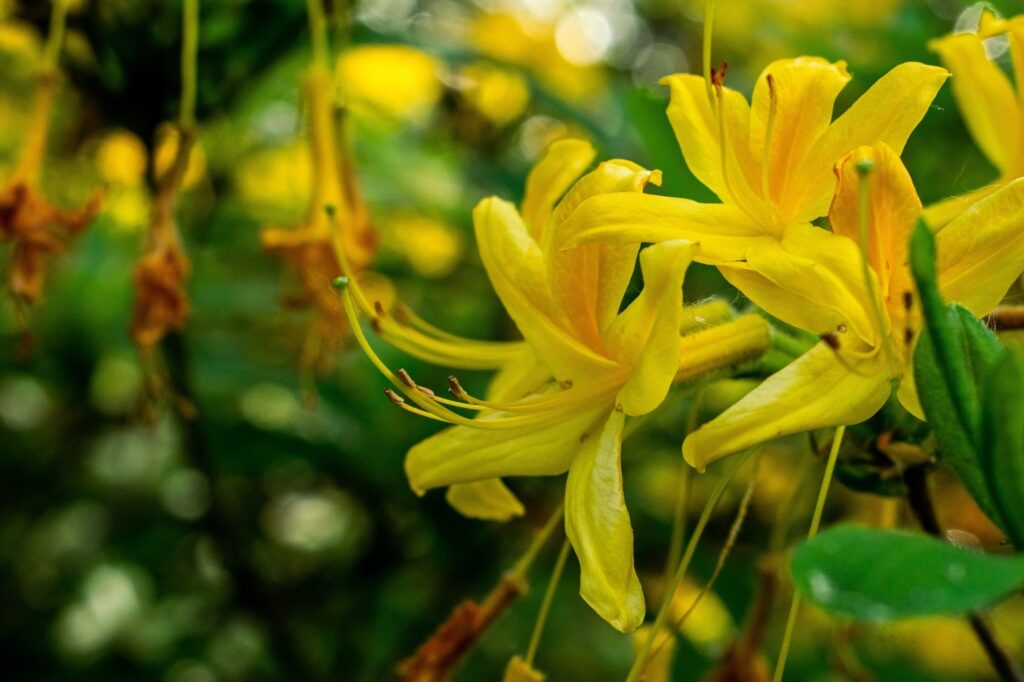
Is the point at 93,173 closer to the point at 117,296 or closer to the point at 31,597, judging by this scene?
the point at 117,296

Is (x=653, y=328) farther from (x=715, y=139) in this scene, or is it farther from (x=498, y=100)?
(x=498, y=100)

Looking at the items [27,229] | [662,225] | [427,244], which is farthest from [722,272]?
[427,244]

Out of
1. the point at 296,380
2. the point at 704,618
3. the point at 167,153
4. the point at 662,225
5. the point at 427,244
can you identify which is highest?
the point at 662,225

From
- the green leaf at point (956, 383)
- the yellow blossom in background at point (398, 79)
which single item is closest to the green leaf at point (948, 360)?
the green leaf at point (956, 383)

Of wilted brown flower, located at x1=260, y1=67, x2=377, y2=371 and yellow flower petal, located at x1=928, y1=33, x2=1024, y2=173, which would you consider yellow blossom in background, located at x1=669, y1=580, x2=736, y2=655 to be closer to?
wilted brown flower, located at x1=260, y1=67, x2=377, y2=371

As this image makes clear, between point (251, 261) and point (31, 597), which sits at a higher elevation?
point (251, 261)

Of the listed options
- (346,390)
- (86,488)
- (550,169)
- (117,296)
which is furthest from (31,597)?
(550,169)

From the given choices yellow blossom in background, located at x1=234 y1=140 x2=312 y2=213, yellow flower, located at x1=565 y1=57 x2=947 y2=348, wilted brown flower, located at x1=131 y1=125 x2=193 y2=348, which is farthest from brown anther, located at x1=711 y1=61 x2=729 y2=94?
yellow blossom in background, located at x1=234 y1=140 x2=312 y2=213
